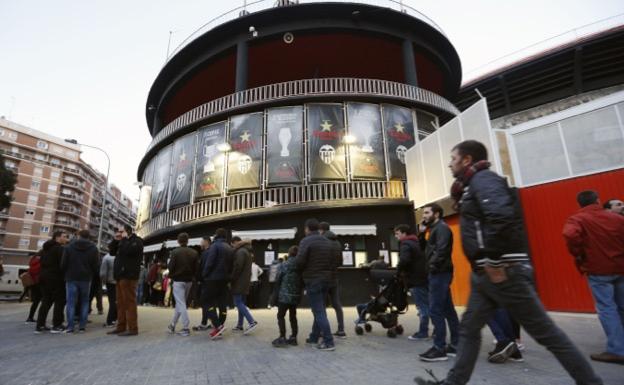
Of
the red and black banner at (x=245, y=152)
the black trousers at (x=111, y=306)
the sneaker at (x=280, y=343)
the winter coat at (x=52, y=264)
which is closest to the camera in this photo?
the sneaker at (x=280, y=343)

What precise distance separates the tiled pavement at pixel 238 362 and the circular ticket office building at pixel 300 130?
27.2 feet

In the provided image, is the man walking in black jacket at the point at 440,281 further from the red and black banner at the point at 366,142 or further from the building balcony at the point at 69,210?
the building balcony at the point at 69,210

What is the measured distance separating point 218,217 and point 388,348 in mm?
11668

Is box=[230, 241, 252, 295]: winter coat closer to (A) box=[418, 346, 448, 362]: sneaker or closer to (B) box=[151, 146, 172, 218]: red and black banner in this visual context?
(A) box=[418, 346, 448, 362]: sneaker

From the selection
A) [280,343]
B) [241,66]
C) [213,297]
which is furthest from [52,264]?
[241,66]

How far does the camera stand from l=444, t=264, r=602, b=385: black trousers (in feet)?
6.83

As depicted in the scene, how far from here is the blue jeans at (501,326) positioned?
3994mm

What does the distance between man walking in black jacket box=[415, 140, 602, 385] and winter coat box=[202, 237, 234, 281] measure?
4664 millimetres

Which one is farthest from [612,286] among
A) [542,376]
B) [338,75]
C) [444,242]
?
[338,75]

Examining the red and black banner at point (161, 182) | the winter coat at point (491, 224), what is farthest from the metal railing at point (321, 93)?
the winter coat at point (491, 224)

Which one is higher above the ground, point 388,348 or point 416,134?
point 416,134

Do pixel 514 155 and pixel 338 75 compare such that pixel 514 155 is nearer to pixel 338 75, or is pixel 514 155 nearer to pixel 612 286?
pixel 612 286

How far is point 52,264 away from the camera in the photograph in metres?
6.98

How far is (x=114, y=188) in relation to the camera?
95.4 meters
